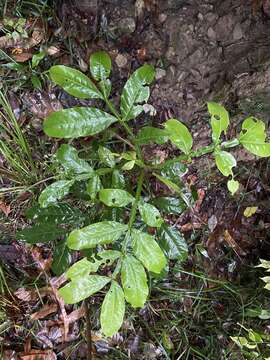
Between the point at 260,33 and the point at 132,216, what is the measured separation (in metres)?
1.15

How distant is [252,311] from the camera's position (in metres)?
2.09

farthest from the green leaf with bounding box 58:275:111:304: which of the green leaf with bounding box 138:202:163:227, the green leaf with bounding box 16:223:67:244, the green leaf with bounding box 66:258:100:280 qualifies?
the green leaf with bounding box 16:223:67:244

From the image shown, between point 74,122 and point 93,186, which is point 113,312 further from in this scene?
point 74,122

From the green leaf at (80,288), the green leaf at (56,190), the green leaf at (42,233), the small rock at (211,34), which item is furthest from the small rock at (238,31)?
the green leaf at (80,288)

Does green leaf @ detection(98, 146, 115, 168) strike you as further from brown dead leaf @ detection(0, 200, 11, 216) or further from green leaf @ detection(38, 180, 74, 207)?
brown dead leaf @ detection(0, 200, 11, 216)

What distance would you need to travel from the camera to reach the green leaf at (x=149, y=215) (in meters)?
1.42

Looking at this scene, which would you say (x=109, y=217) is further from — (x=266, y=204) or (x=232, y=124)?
(x=266, y=204)

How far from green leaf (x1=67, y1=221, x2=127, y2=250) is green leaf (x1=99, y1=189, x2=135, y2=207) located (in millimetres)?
74

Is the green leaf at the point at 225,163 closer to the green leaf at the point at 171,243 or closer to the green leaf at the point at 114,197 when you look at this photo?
the green leaf at the point at 114,197

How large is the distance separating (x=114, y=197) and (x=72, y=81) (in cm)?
40

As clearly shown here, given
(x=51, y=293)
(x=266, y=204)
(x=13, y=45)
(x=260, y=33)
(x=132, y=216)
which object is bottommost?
(x=51, y=293)

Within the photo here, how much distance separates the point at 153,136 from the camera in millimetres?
1448

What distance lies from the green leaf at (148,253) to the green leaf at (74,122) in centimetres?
39

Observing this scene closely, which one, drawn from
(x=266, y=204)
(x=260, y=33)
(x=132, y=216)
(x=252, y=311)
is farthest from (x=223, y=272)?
(x=260, y=33)
